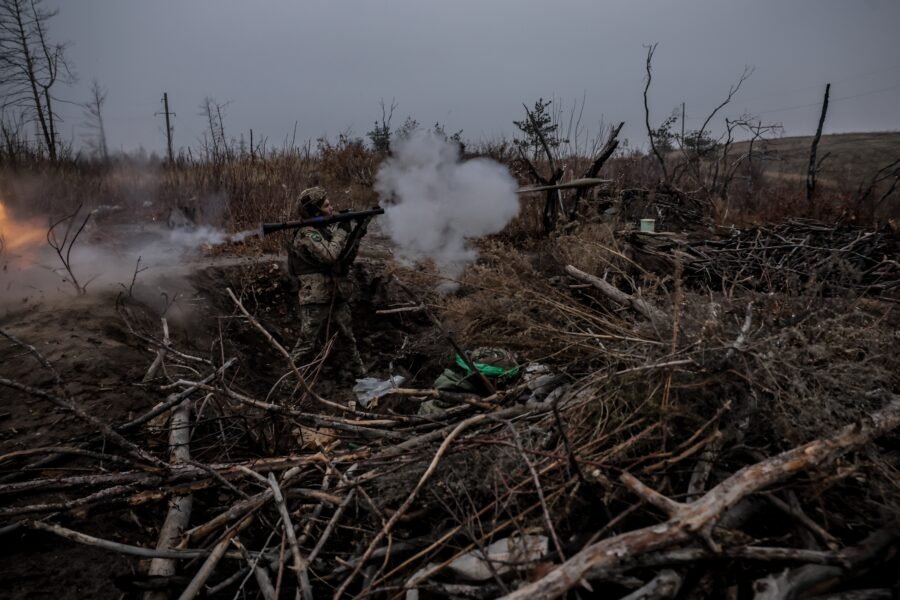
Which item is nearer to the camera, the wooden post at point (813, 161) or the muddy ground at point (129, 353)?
the muddy ground at point (129, 353)

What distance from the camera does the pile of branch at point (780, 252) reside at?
14.3 ft

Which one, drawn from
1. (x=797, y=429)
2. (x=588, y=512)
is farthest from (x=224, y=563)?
(x=797, y=429)

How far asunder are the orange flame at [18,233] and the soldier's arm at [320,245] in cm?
517

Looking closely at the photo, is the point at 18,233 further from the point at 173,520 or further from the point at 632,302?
the point at 632,302

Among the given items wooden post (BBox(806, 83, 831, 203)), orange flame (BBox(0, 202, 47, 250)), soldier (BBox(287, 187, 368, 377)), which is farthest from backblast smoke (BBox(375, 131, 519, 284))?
wooden post (BBox(806, 83, 831, 203))

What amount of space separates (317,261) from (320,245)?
24 cm

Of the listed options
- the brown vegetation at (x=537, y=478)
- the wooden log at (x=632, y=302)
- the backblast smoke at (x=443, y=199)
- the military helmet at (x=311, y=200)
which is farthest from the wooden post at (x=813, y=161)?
the military helmet at (x=311, y=200)

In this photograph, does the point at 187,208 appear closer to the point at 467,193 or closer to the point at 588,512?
the point at 467,193

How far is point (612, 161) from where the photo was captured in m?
12.7

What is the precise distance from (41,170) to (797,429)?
1324 cm

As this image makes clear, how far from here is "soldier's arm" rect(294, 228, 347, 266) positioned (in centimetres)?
515

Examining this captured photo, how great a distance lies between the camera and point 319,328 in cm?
526

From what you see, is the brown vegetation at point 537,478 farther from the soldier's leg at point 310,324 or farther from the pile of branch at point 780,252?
the soldier's leg at point 310,324

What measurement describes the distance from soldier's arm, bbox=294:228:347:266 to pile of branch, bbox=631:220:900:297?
12.2 ft
